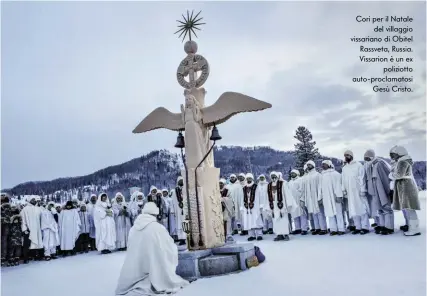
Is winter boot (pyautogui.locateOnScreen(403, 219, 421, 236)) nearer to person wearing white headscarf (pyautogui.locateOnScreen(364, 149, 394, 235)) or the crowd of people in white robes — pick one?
the crowd of people in white robes

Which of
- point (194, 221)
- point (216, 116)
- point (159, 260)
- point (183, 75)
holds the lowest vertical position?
point (159, 260)

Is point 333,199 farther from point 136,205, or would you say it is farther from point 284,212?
point 136,205

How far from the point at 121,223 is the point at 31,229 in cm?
264

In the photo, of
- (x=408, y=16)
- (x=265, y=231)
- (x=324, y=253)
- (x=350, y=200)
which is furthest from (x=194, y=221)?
(x=265, y=231)

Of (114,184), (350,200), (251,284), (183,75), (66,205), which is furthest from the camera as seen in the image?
(114,184)

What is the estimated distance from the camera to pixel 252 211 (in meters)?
11.0

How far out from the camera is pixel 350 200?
9.20 metres

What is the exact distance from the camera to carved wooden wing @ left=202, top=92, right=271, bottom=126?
6.72 m

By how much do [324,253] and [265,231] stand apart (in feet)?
17.3

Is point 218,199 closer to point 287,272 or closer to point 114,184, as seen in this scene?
point 287,272

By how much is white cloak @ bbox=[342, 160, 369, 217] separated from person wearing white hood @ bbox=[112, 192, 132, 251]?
22.7 feet

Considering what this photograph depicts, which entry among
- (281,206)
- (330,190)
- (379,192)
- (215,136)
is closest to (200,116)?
(215,136)

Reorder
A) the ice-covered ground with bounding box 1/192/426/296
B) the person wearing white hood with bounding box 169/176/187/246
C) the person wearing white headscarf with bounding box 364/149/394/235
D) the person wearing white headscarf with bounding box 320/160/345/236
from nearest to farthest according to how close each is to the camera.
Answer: the ice-covered ground with bounding box 1/192/426/296, the person wearing white headscarf with bounding box 364/149/394/235, the person wearing white headscarf with bounding box 320/160/345/236, the person wearing white hood with bounding box 169/176/187/246

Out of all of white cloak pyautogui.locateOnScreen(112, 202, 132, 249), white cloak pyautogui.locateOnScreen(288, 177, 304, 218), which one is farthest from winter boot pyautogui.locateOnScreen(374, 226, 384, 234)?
white cloak pyautogui.locateOnScreen(112, 202, 132, 249)
